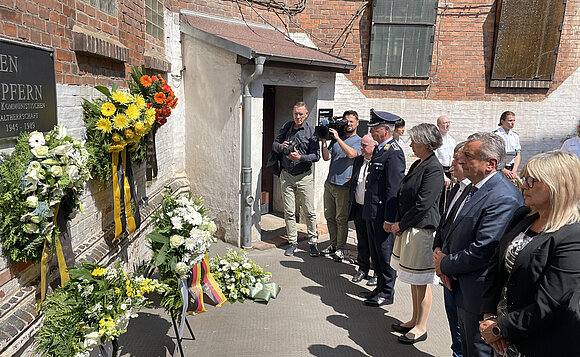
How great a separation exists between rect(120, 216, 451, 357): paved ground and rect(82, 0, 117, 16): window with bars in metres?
2.88

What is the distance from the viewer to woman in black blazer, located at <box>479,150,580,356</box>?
204 centimetres

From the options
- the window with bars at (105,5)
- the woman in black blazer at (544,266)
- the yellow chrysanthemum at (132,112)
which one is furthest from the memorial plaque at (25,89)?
the woman in black blazer at (544,266)

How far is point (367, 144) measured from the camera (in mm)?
5066

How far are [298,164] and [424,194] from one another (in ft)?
7.62

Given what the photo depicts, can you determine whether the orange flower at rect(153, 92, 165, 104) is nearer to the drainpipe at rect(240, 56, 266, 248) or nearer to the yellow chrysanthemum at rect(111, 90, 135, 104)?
the yellow chrysanthemum at rect(111, 90, 135, 104)

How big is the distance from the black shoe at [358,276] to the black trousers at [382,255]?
51cm

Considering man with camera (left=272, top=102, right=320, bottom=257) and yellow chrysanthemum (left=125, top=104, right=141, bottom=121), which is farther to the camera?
man with camera (left=272, top=102, right=320, bottom=257)

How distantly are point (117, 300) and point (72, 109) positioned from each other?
59.0 inches

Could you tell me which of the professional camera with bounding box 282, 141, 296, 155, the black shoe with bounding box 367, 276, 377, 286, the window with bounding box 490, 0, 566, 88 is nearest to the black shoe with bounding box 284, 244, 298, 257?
the black shoe with bounding box 367, 276, 377, 286

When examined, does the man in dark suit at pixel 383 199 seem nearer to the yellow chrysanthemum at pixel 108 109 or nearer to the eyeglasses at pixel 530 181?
the eyeglasses at pixel 530 181

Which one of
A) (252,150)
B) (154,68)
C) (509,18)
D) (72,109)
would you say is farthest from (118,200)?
(509,18)

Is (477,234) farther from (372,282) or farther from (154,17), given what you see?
(154,17)

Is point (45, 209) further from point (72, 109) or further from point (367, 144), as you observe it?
point (367, 144)

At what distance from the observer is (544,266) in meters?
2.10
